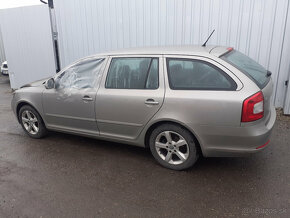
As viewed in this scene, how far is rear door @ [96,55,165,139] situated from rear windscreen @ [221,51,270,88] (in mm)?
892

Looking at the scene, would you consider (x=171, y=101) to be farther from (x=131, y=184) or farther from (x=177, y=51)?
(x=131, y=184)

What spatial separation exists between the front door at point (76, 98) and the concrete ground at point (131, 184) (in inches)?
18.6

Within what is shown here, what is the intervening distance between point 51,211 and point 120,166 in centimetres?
113

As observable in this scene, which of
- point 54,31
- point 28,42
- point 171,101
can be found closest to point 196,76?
point 171,101

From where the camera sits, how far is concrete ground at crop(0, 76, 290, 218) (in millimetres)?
2719

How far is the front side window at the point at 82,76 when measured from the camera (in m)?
3.76

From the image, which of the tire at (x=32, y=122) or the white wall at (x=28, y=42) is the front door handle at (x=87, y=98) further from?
the white wall at (x=28, y=42)

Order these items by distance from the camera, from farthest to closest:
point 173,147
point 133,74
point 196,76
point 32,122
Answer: point 32,122 < point 133,74 < point 173,147 < point 196,76

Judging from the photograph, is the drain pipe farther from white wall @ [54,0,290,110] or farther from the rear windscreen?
the rear windscreen

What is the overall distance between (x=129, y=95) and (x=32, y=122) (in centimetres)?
219

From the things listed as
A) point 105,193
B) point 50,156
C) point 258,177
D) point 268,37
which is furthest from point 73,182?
point 268,37

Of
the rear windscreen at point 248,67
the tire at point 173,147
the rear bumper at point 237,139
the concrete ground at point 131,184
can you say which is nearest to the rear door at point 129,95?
the tire at point 173,147

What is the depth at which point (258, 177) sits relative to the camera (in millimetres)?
3217

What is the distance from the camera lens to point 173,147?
3307 mm
